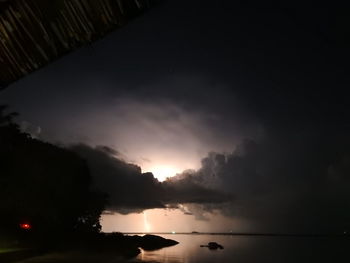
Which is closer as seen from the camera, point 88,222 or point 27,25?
point 27,25

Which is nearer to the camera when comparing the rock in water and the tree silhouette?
the tree silhouette

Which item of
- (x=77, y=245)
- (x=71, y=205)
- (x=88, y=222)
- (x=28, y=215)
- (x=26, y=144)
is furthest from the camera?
(x=88, y=222)

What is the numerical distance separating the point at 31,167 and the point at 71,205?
11.4 meters

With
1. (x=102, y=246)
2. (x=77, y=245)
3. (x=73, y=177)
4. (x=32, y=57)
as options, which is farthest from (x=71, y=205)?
(x=32, y=57)

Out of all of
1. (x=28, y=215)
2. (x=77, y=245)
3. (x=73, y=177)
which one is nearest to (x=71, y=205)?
(x=73, y=177)

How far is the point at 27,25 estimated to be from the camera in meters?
1.25

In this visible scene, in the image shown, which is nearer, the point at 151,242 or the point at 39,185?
the point at 39,185

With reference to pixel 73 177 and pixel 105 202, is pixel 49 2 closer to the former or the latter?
pixel 73 177

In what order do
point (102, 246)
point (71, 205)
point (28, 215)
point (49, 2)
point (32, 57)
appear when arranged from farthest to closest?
point (102, 246)
point (71, 205)
point (28, 215)
point (32, 57)
point (49, 2)

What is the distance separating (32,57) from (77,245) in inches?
1905

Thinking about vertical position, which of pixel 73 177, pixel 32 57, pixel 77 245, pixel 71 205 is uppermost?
pixel 73 177

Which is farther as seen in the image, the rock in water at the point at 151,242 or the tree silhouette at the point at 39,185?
the rock in water at the point at 151,242

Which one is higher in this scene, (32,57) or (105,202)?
(105,202)

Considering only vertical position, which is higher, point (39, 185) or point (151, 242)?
point (151, 242)
